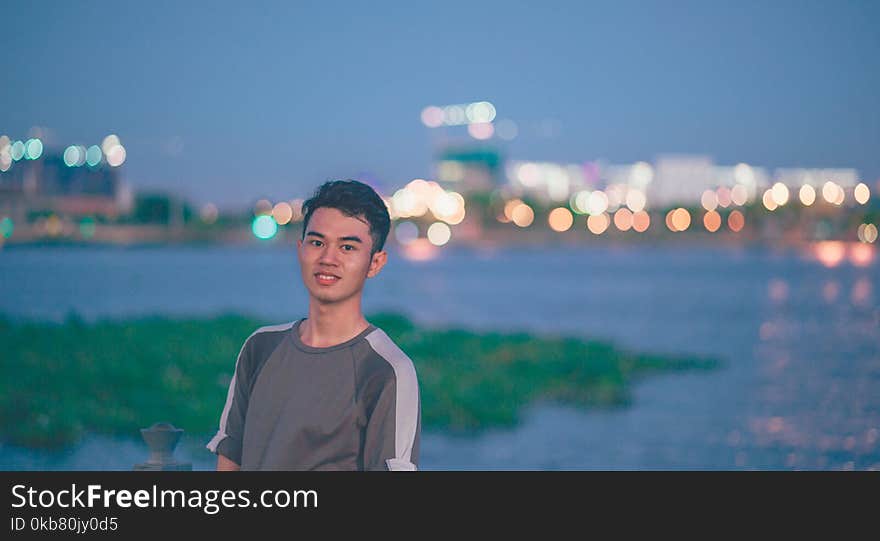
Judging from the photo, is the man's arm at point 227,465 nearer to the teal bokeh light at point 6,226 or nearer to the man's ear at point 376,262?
the man's ear at point 376,262

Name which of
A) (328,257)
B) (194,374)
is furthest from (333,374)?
(194,374)

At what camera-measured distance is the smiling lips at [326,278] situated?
367 cm

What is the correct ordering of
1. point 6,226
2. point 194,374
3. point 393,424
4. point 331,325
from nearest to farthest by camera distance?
1. point 393,424
2. point 331,325
3. point 194,374
4. point 6,226

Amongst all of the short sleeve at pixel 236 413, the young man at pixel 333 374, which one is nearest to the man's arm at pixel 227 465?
the short sleeve at pixel 236 413

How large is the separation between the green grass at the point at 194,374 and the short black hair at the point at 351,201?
15.5 metres

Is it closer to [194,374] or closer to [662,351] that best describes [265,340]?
[194,374]

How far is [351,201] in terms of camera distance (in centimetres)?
369

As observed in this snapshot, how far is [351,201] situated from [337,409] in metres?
0.69

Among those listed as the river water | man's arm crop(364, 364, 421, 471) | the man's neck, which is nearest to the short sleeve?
the man's neck

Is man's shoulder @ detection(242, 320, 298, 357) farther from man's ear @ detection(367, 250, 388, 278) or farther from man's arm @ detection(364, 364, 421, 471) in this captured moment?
man's arm @ detection(364, 364, 421, 471)
